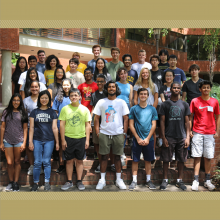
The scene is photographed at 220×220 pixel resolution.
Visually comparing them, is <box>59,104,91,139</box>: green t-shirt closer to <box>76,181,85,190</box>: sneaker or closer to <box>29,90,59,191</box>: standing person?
<box>29,90,59,191</box>: standing person

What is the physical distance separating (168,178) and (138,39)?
524 inches

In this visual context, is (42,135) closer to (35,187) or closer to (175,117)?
(35,187)

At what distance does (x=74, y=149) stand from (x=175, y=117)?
211cm

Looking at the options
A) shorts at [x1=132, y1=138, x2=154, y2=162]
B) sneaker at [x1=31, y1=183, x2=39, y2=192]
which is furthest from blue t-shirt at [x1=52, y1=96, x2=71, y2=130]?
shorts at [x1=132, y1=138, x2=154, y2=162]

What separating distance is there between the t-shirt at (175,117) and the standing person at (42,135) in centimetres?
224

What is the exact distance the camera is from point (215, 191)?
458 cm

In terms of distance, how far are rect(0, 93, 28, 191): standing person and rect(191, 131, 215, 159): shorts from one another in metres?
3.45

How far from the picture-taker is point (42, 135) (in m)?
4.38

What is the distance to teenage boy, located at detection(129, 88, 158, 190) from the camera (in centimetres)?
449

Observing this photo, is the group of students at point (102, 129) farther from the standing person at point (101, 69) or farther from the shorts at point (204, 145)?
the standing person at point (101, 69)

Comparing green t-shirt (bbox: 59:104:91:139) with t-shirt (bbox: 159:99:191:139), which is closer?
green t-shirt (bbox: 59:104:91:139)

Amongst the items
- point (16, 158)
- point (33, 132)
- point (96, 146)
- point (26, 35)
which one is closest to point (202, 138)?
point (96, 146)

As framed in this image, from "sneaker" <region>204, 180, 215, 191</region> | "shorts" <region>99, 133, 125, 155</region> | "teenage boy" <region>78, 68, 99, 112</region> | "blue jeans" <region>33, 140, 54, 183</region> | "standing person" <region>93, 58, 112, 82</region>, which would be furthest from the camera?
"standing person" <region>93, 58, 112, 82</region>

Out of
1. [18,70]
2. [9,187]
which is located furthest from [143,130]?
→ [18,70]
